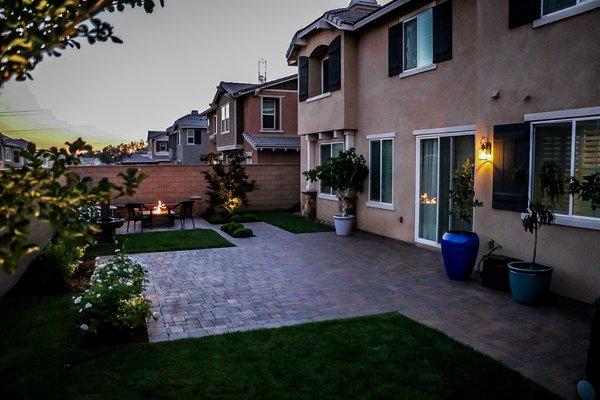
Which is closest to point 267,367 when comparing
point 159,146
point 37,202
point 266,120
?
point 37,202

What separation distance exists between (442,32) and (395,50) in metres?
2.04

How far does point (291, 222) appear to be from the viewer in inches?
695

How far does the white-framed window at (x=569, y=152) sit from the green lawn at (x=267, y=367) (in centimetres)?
346

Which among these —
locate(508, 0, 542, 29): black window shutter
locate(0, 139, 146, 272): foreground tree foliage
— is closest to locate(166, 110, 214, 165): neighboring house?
locate(508, 0, 542, 29): black window shutter

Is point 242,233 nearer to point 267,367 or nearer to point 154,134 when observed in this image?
point 267,367

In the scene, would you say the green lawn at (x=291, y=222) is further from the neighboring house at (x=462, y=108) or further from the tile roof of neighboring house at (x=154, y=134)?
the tile roof of neighboring house at (x=154, y=134)

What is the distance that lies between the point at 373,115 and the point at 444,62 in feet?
11.2

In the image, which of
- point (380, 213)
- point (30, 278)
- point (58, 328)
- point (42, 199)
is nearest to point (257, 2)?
point (380, 213)

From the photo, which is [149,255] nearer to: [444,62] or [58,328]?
[58,328]

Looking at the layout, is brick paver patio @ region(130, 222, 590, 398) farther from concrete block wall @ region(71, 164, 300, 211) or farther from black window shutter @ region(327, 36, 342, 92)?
concrete block wall @ region(71, 164, 300, 211)

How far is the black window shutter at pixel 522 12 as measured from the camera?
838cm

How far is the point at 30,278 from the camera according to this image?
8477 millimetres

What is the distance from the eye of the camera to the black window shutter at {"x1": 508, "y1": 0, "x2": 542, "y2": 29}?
838 centimetres

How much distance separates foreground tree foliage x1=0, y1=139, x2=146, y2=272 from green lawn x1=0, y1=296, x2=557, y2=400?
2933mm
